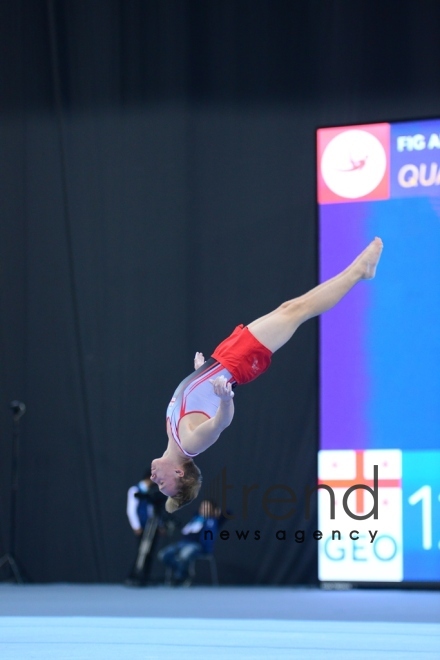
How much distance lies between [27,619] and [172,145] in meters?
4.04

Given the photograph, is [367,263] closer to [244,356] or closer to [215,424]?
[244,356]

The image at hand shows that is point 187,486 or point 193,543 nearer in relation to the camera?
point 187,486

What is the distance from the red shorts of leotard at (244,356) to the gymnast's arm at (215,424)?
0.98ft

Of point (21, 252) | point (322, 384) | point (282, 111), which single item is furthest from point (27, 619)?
point (282, 111)

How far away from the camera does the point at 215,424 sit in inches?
170

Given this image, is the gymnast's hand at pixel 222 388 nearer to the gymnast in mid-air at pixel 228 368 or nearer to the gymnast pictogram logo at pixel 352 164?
the gymnast in mid-air at pixel 228 368

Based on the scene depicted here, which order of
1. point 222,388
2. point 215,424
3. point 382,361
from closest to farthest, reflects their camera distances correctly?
point 222,388 < point 215,424 < point 382,361

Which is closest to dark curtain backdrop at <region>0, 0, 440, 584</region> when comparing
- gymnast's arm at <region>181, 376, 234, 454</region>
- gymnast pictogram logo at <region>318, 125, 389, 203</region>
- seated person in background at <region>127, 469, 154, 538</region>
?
seated person in background at <region>127, 469, 154, 538</region>

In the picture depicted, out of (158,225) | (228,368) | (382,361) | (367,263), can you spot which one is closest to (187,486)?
(228,368)

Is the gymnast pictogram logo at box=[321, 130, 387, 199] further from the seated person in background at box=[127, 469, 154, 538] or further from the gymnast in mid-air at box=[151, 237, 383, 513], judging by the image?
the seated person in background at box=[127, 469, 154, 538]

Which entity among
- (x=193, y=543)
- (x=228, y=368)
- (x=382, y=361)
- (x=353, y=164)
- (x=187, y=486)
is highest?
(x=353, y=164)

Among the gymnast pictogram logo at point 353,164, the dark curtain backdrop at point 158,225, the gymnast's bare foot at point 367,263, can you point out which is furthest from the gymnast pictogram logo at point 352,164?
the gymnast's bare foot at point 367,263

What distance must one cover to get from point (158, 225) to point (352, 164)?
1.70 meters

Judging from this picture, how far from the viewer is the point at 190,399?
15.2 feet
